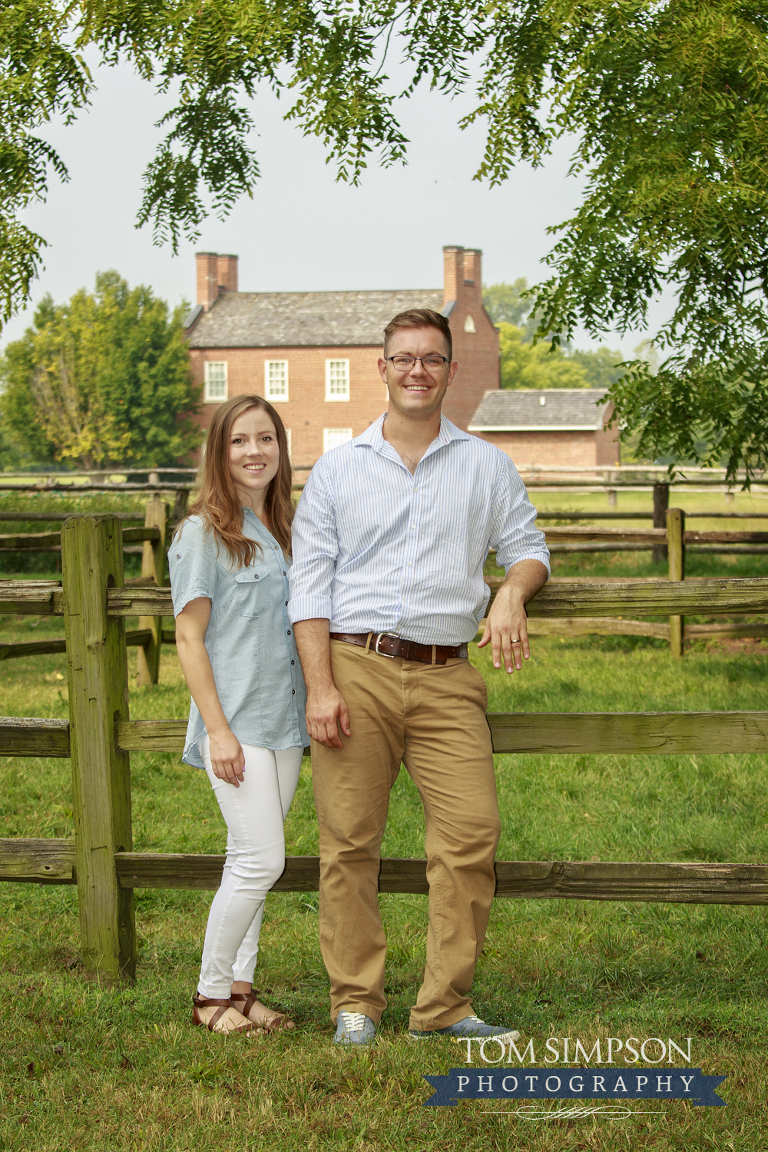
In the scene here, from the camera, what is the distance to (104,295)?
159ft

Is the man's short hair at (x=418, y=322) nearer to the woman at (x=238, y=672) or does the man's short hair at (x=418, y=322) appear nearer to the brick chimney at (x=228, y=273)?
the woman at (x=238, y=672)

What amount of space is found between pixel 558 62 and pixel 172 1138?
6.25 m

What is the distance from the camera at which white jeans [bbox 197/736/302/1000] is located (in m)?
3.13

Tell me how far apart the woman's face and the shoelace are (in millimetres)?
1529

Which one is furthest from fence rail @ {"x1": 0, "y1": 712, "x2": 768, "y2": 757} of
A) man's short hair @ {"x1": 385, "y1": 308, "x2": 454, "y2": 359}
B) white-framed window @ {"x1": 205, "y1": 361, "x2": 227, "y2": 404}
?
white-framed window @ {"x1": 205, "y1": 361, "x2": 227, "y2": 404}

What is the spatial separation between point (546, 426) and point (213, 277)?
1587 centimetres

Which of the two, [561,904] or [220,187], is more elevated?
[220,187]

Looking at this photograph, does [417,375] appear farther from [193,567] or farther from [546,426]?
[546,426]

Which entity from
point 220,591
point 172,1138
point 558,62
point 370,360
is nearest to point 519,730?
point 220,591

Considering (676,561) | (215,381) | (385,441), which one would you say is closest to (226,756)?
(385,441)

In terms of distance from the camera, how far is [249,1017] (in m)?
3.36

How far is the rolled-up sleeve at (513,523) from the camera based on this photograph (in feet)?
10.7

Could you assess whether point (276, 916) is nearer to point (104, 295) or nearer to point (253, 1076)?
point (253, 1076)

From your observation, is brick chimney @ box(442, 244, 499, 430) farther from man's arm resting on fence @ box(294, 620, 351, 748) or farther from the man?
man's arm resting on fence @ box(294, 620, 351, 748)
